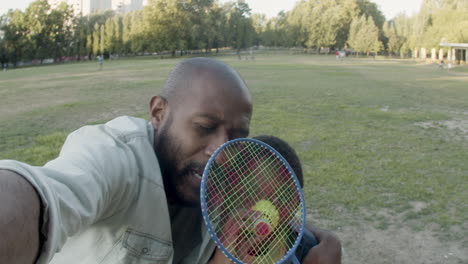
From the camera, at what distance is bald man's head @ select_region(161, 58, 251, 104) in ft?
7.05

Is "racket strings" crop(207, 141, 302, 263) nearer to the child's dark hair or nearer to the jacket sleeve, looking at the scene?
the jacket sleeve

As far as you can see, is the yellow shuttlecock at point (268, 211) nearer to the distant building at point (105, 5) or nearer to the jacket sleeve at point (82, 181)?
the jacket sleeve at point (82, 181)

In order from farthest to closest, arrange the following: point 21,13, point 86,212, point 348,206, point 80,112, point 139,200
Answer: point 21,13
point 80,112
point 348,206
point 139,200
point 86,212

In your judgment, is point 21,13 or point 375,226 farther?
point 21,13

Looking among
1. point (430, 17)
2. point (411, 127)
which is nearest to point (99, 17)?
point (430, 17)

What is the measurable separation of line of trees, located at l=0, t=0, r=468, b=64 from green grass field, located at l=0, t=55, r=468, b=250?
51.2 metres

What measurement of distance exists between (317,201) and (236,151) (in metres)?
4.39

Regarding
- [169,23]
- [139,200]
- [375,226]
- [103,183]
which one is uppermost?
[169,23]

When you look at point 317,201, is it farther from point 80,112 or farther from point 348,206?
point 80,112

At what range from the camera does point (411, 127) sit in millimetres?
11805

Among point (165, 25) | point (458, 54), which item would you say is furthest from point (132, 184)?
point (165, 25)

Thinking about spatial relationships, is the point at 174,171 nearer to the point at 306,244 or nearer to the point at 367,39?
the point at 306,244

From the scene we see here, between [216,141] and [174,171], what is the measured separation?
26 cm

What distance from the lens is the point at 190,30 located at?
255ft
